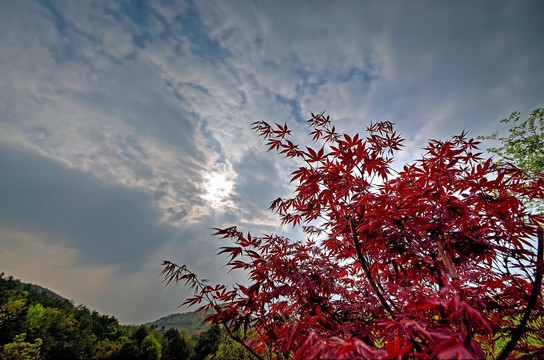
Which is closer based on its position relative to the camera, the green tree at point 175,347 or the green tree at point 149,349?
the green tree at point 149,349

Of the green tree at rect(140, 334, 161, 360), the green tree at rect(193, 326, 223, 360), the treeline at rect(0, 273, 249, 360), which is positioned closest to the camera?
the treeline at rect(0, 273, 249, 360)

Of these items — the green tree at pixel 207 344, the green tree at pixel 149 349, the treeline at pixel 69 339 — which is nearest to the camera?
the treeline at pixel 69 339

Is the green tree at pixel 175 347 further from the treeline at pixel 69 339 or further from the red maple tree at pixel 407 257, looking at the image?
the red maple tree at pixel 407 257

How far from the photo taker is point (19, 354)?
18609mm

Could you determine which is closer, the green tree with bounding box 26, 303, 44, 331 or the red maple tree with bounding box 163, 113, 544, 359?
the red maple tree with bounding box 163, 113, 544, 359

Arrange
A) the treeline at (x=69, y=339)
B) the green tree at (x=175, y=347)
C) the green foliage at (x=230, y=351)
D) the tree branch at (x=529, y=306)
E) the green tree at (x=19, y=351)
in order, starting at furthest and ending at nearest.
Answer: the green tree at (x=175, y=347), the treeline at (x=69, y=339), the green tree at (x=19, y=351), the green foliage at (x=230, y=351), the tree branch at (x=529, y=306)

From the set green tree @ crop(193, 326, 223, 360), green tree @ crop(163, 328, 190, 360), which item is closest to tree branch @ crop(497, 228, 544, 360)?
green tree @ crop(193, 326, 223, 360)

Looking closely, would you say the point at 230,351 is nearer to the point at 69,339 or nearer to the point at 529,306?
the point at 529,306

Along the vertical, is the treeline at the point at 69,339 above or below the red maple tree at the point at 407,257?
below

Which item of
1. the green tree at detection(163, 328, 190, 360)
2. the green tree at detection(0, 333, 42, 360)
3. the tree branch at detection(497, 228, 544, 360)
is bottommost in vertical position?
the green tree at detection(163, 328, 190, 360)

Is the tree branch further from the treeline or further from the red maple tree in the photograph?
the treeline

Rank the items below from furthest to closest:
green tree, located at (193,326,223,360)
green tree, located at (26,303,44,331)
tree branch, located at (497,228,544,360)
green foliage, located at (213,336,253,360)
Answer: green tree, located at (26,303,44,331) → green tree, located at (193,326,223,360) → green foliage, located at (213,336,253,360) → tree branch, located at (497,228,544,360)

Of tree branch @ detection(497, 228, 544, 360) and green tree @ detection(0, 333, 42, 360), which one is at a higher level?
tree branch @ detection(497, 228, 544, 360)

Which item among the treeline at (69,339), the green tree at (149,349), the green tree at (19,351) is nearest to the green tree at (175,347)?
the treeline at (69,339)
